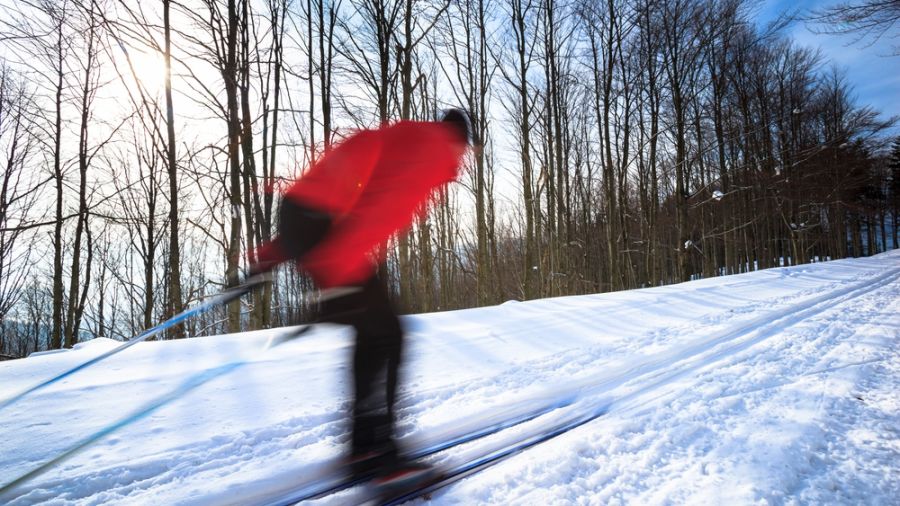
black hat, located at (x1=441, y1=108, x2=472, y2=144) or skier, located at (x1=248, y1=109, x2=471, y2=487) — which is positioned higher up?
black hat, located at (x1=441, y1=108, x2=472, y2=144)

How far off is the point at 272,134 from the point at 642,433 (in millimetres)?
9542

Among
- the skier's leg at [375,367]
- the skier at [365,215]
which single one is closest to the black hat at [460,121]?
the skier at [365,215]

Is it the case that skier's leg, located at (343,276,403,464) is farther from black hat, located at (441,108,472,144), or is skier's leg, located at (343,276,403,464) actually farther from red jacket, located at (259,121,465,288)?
black hat, located at (441,108,472,144)

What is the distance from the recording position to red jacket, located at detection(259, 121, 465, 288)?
136cm

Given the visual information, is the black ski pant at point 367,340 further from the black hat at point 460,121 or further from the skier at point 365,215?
the black hat at point 460,121

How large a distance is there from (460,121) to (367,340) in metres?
1.07

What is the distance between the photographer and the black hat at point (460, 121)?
4.94 ft

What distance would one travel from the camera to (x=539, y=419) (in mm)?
1913

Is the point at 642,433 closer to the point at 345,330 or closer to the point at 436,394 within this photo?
the point at 436,394

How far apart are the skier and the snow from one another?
0.16 meters

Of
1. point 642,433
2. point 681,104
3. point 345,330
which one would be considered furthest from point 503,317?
point 681,104

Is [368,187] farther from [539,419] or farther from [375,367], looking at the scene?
[539,419]

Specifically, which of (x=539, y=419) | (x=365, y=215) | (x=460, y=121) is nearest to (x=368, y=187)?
(x=365, y=215)

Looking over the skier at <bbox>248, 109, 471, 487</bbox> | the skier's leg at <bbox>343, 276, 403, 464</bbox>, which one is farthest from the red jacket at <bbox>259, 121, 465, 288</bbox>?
the skier's leg at <bbox>343, 276, 403, 464</bbox>
